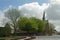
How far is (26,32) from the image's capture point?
2576 inches

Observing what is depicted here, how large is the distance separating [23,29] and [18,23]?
503 centimetres

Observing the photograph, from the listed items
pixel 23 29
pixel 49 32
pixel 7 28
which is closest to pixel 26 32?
pixel 23 29

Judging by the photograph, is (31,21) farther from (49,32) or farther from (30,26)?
(49,32)

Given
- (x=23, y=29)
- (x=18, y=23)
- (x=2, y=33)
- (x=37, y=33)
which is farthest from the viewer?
(x=37, y=33)

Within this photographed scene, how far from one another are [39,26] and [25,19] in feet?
32.7

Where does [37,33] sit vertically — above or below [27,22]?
below

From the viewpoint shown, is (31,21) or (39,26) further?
(39,26)

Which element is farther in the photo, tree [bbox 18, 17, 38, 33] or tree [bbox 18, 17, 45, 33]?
tree [bbox 18, 17, 45, 33]

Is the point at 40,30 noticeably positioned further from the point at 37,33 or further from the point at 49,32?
the point at 49,32

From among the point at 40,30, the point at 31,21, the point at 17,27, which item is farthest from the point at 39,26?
the point at 17,27

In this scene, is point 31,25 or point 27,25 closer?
point 27,25

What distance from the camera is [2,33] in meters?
54.7

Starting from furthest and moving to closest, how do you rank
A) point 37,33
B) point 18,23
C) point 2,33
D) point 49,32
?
point 49,32
point 37,33
point 18,23
point 2,33

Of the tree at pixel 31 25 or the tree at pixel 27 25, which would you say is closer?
the tree at pixel 27 25
